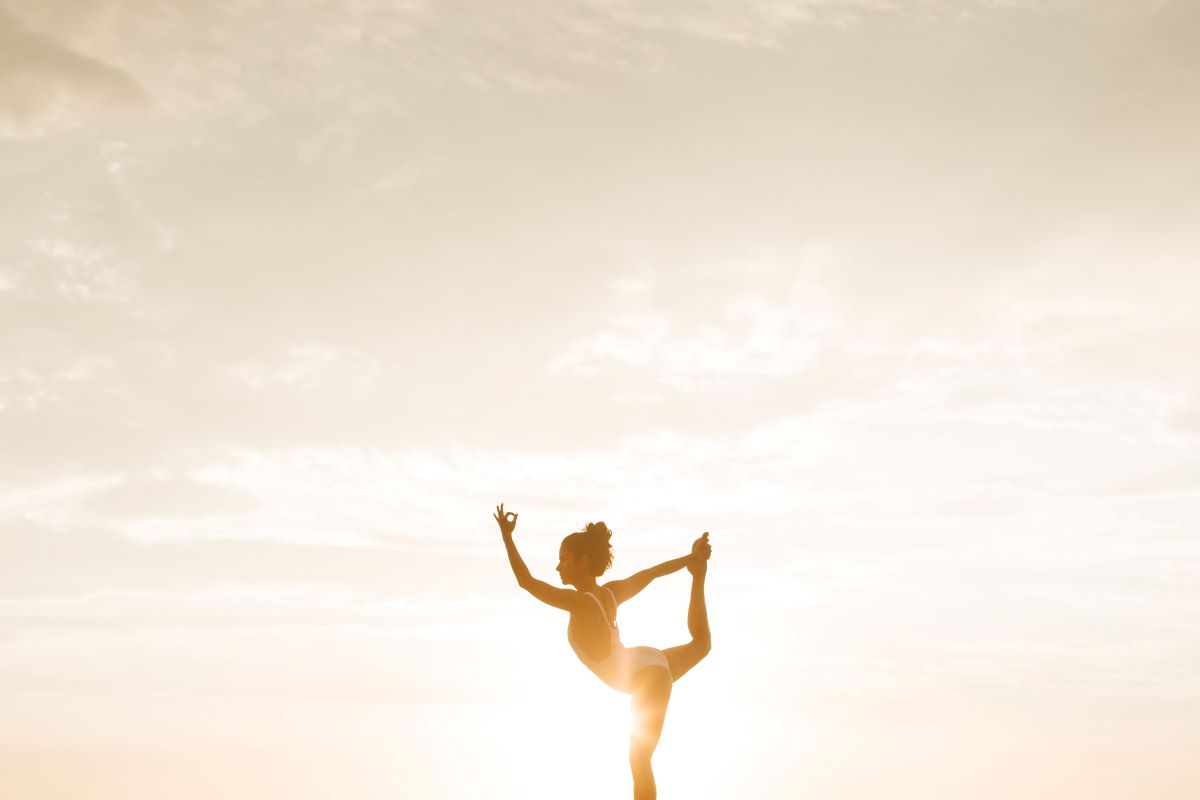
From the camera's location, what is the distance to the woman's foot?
16.5m

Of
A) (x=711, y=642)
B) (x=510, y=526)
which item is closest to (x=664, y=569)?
(x=711, y=642)

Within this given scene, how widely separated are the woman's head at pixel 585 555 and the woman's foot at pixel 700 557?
3.78 ft

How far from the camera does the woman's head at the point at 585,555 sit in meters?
16.0

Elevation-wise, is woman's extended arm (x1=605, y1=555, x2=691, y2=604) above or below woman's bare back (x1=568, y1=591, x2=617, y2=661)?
above

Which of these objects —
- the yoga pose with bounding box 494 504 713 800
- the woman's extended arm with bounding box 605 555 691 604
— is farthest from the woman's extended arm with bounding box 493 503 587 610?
the woman's extended arm with bounding box 605 555 691 604

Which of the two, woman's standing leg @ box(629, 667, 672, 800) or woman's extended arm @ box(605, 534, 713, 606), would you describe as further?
woman's extended arm @ box(605, 534, 713, 606)

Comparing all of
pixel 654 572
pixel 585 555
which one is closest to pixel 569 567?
pixel 585 555

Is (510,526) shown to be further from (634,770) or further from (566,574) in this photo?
(634,770)

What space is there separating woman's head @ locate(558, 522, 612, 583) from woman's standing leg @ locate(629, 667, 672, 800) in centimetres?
148

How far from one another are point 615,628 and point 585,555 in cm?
101

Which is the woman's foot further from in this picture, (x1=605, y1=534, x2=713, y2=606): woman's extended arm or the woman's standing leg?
the woman's standing leg

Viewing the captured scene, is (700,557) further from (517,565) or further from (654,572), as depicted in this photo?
(517,565)

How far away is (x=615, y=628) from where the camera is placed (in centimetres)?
1587

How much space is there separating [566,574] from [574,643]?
89 centimetres
